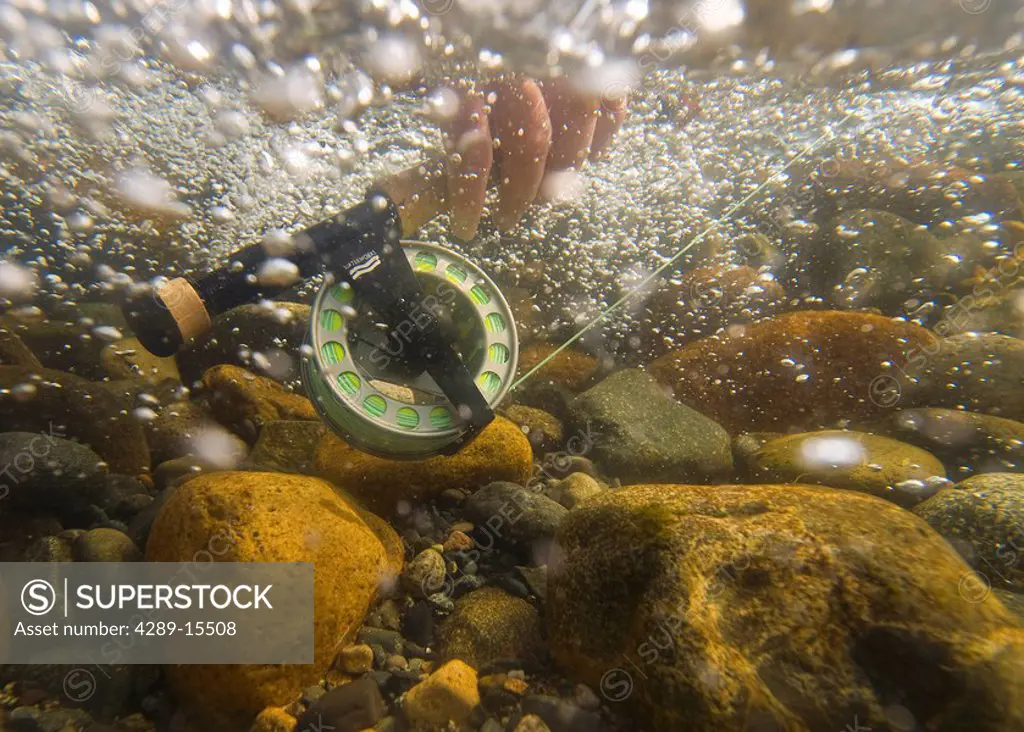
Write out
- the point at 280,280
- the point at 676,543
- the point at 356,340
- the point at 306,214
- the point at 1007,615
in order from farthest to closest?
the point at 306,214 < the point at 356,340 < the point at 280,280 < the point at 676,543 < the point at 1007,615

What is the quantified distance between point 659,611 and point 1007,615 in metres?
1.27

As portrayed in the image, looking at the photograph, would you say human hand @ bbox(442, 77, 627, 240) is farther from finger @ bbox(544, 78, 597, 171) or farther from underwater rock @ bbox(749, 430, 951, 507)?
underwater rock @ bbox(749, 430, 951, 507)

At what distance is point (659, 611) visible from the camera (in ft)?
5.74

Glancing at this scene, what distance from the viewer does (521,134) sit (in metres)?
3.31

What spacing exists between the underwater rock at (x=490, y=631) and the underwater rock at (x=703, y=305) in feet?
11.6

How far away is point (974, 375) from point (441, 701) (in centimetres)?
508

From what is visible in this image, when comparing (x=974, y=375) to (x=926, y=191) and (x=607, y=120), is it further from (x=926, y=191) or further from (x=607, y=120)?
(x=926, y=191)

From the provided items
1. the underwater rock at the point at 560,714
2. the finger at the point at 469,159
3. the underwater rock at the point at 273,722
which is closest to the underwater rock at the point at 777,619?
the underwater rock at the point at 560,714

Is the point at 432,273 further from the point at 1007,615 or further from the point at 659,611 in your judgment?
the point at 1007,615

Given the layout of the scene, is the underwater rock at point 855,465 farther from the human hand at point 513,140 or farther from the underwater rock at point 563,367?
the human hand at point 513,140

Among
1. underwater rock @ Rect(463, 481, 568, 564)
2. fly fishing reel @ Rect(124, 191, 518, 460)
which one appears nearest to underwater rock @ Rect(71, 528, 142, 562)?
fly fishing reel @ Rect(124, 191, 518, 460)

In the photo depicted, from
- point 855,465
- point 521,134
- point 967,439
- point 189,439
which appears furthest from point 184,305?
point 967,439

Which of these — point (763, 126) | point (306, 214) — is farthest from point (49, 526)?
point (763, 126)

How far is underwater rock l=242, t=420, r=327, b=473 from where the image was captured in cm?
322
